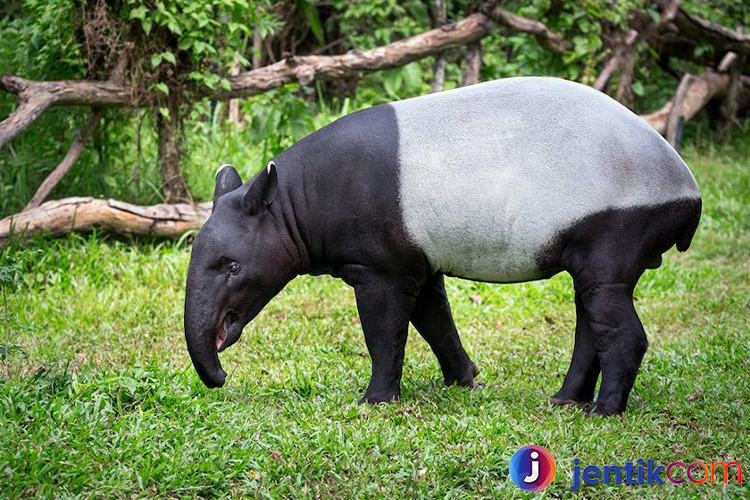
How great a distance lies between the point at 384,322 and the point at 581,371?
44.1 inches

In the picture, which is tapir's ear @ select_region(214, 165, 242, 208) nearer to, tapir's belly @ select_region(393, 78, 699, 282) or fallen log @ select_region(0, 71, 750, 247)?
tapir's belly @ select_region(393, 78, 699, 282)

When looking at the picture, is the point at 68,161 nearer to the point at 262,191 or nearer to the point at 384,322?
the point at 262,191

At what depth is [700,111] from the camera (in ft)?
44.2

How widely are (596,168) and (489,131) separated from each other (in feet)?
1.89

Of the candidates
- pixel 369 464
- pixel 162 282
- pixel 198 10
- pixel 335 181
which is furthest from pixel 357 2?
pixel 369 464

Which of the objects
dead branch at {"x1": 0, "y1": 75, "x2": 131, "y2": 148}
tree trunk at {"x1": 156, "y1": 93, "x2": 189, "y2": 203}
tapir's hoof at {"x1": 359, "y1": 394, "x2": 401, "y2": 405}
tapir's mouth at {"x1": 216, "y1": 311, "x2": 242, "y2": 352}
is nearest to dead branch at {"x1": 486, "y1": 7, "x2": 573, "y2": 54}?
tree trunk at {"x1": 156, "y1": 93, "x2": 189, "y2": 203}

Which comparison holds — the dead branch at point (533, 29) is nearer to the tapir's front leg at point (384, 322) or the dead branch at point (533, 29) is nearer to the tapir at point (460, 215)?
the tapir at point (460, 215)

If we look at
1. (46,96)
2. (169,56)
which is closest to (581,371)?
(169,56)

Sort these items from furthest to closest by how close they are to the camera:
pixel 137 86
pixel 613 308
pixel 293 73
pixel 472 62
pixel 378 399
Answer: pixel 472 62
pixel 293 73
pixel 137 86
pixel 378 399
pixel 613 308

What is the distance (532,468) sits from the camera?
3.90 meters

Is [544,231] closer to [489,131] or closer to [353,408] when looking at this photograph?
[489,131]

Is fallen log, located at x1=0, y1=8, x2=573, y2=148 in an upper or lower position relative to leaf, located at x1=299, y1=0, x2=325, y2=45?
upper

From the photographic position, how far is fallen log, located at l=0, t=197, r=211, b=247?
271 inches

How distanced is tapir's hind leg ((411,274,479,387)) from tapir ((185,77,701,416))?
11.0 inches
